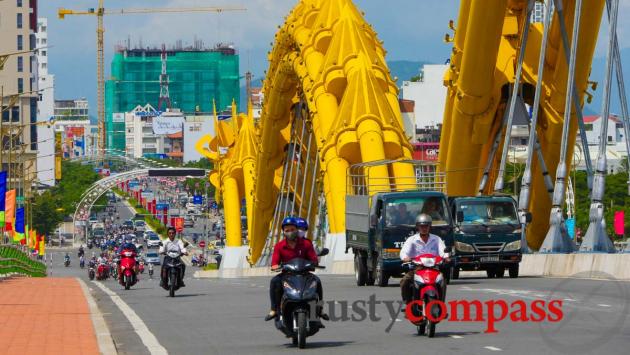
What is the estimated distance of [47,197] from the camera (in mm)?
199000

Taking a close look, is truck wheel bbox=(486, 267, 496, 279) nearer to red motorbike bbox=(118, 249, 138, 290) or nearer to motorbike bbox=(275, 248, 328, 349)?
→ red motorbike bbox=(118, 249, 138, 290)

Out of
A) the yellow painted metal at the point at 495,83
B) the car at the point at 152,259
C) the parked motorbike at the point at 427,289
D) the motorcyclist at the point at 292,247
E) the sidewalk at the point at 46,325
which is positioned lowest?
the car at the point at 152,259

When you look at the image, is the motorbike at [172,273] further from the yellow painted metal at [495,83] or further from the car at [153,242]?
the car at [153,242]

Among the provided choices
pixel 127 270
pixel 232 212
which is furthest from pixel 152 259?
pixel 127 270

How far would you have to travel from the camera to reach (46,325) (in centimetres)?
2505

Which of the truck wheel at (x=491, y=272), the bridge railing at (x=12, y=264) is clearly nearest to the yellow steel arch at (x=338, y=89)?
the bridge railing at (x=12, y=264)

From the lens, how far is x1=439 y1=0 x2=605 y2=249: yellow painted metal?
50875 millimetres

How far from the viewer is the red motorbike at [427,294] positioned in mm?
19750

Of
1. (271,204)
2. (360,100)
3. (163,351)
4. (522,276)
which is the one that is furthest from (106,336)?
(271,204)

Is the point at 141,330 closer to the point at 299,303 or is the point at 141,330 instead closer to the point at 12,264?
the point at 299,303

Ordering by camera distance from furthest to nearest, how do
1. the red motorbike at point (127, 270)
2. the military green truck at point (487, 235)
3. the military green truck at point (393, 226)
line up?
1. the red motorbike at point (127, 270)
2. the military green truck at point (487, 235)
3. the military green truck at point (393, 226)

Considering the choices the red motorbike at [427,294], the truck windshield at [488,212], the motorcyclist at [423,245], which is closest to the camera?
the red motorbike at [427,294]

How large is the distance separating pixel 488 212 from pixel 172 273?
8389mm

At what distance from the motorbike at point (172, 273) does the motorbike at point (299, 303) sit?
1808cm
